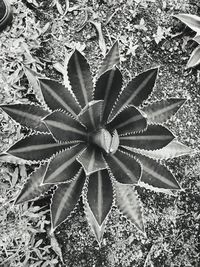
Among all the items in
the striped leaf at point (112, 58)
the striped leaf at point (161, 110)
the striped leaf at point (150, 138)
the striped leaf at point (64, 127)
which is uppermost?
the striped leaf at point (112, 58)

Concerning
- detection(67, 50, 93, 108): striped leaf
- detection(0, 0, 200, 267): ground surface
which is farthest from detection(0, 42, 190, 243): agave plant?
detection(0, 0, 200, 267): ground surface

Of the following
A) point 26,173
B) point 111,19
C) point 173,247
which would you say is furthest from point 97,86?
point 173,247

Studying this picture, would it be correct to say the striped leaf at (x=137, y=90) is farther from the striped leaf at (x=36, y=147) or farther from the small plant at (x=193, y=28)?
the small plant at (x=193, y=28)

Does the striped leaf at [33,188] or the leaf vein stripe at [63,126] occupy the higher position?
the leaf vein stripe at [63,126]

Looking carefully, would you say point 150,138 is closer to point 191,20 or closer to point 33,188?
point 33,188

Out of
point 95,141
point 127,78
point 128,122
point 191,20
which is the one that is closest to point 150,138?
point 128,122

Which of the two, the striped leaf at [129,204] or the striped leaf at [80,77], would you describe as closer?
the striped leaf at [80,77]

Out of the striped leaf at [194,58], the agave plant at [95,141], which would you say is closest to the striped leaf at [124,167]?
the agave plant at [95,141]
